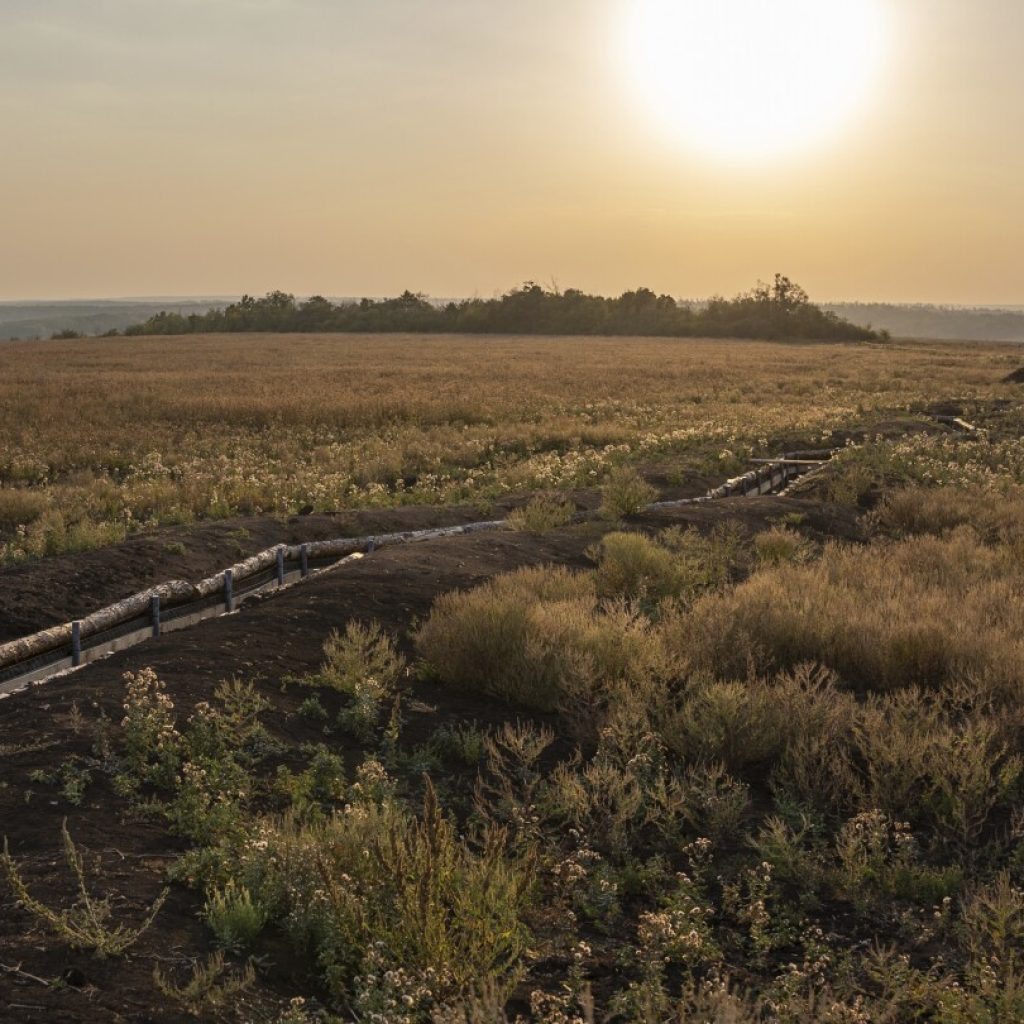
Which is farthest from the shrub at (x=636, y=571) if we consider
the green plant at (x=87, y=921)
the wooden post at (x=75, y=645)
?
the green plant at (x=87, y=921)

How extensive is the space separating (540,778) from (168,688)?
2.78 meters

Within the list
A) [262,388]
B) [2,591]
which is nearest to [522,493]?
[2,591]

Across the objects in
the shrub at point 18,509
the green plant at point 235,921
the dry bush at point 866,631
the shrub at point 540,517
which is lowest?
the shrub at point 18,509

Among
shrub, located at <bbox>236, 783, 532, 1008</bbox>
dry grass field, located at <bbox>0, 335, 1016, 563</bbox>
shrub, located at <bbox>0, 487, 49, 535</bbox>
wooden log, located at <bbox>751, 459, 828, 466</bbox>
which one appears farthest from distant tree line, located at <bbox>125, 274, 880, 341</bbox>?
shrub, located at <bbox>236, 783, 532, 1008</bbox>

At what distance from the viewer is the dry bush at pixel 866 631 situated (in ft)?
28.3

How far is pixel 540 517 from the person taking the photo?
50.8ft

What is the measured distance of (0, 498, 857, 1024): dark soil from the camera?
14.7ft

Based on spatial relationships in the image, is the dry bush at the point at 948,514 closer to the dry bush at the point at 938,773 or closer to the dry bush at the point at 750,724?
the dry bush at the point at 750,724

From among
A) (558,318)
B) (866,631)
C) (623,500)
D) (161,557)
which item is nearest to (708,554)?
(623,500)

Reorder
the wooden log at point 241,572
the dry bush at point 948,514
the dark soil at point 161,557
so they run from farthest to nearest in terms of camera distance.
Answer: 1. the dry bush at point 948,514
2. the wooden log at point 241,572
3. the dark soil at point 161,557

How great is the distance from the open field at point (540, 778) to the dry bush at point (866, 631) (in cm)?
4

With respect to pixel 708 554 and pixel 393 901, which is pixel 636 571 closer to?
pixel 708 554

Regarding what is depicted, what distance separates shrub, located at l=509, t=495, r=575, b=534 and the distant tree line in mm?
91374

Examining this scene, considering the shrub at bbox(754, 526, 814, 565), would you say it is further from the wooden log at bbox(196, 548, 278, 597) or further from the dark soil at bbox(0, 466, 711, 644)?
the wooden log at bbox(196, 548, 278, 597)
